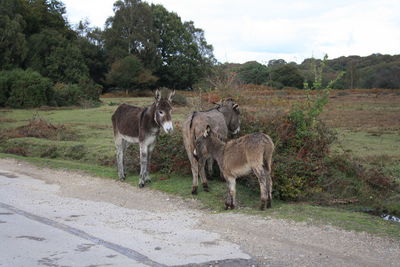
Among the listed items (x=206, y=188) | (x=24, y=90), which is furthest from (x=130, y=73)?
(x=206, y=188)

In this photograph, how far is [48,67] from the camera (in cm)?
5216

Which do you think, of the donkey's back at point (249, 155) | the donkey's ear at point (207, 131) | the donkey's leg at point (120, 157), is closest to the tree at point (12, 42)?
the donkey's leg at point (120, 157)

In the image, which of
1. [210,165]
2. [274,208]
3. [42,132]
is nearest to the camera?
[274,208]

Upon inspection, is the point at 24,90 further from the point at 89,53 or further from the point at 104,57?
the point at 104,57

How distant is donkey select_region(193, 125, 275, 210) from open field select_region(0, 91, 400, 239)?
1.45 ft

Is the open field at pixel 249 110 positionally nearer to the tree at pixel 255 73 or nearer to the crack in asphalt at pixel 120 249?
the crack in asphalt at pixel 120 249

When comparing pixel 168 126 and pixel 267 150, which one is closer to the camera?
pixel 267 150

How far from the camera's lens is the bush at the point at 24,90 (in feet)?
129

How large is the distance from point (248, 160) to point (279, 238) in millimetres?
2346

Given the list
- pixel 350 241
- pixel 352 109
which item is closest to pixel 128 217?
pixel 350 241

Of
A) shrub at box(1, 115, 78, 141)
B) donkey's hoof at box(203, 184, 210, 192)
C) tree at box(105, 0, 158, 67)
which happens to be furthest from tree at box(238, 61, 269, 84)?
tree at box(105, 0, 158, 67)

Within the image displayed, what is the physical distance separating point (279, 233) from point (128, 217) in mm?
3276

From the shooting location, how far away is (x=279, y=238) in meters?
7.98

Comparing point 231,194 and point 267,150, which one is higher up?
point 267,150
